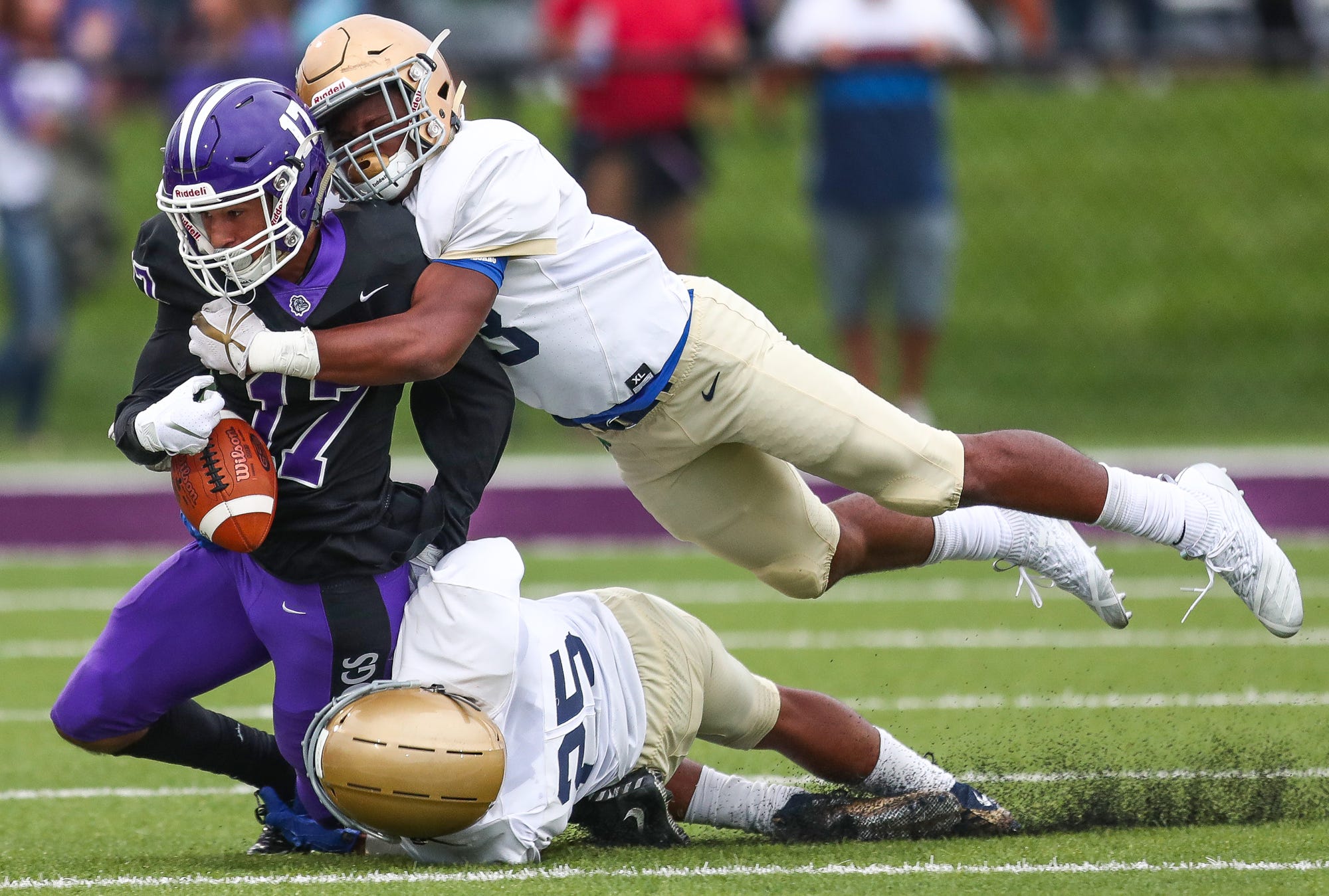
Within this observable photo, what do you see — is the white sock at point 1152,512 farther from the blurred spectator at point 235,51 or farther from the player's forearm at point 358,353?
the blurred spectator at point 235,51

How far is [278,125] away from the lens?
353 centimetres

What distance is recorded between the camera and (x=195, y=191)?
3455 millimetres

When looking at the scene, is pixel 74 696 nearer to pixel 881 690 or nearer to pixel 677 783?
pixel 677 783

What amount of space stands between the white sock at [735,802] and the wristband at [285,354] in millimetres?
1208

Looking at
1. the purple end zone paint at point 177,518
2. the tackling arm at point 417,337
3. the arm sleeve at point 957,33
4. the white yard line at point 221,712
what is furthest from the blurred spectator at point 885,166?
the tackling arm at point 417,337

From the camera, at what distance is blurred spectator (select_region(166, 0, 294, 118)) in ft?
28.2

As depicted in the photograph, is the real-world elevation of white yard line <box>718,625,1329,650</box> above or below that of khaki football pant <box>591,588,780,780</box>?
below

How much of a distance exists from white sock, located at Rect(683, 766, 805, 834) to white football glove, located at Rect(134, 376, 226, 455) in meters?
1.25

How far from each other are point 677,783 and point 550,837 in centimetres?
40

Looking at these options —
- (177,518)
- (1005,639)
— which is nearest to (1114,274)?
(1005,639)

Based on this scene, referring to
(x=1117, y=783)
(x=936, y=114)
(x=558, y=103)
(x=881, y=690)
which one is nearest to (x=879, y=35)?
(x=936, y=114)

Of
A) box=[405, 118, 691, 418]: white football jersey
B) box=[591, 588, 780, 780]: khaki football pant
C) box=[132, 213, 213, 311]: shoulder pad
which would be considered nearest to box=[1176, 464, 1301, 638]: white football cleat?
box=[591, 588, 780, 780]: khaki football pant

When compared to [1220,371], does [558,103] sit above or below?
above

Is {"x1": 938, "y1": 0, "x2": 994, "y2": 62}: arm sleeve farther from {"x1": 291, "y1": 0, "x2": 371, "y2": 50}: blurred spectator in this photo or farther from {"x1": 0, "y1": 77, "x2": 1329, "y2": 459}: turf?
{"x1": 291, "y1": 0, "x2": 371, "y2": 50}: blurred spectator
